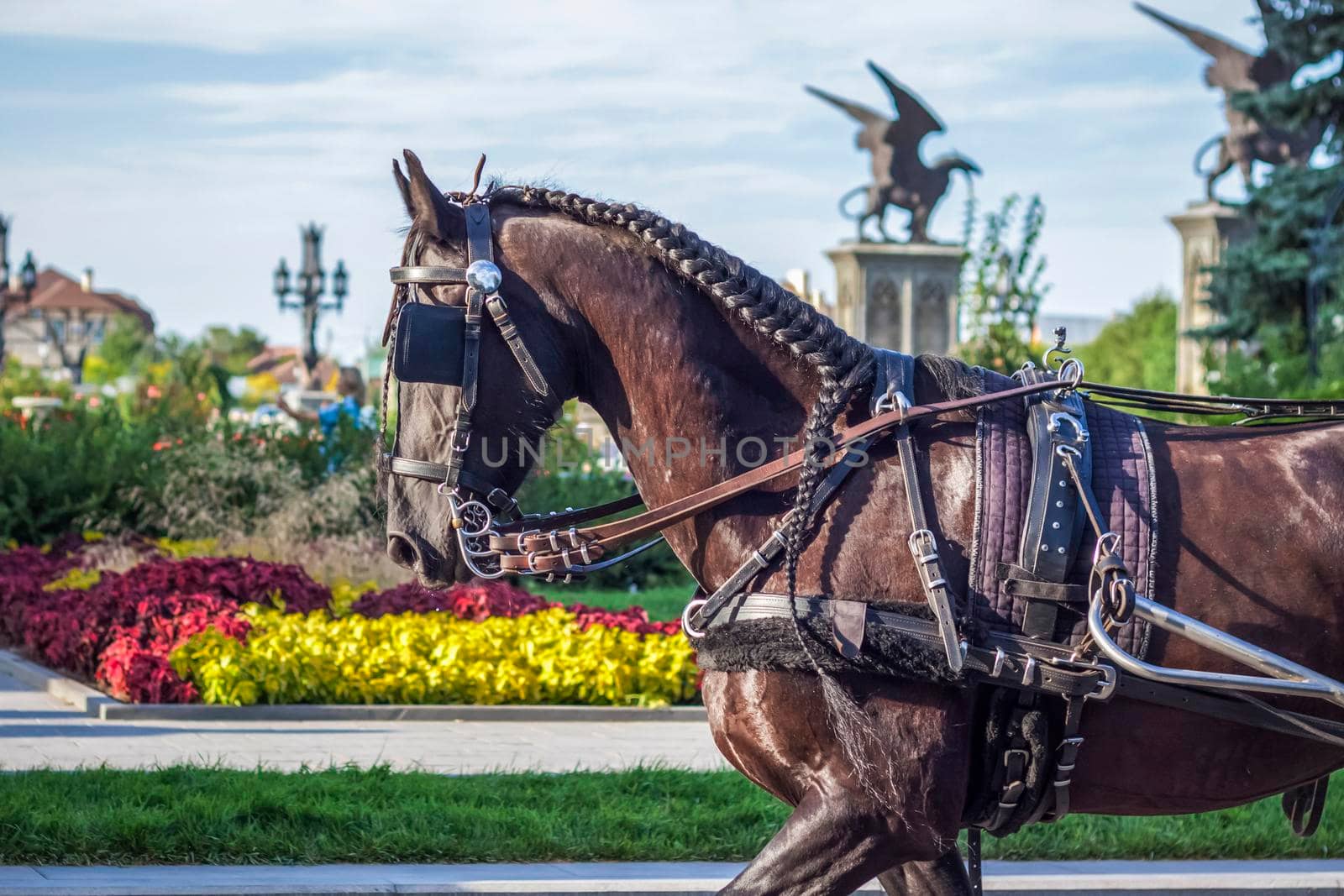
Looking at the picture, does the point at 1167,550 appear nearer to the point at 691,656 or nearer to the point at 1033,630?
the point at 1033,630

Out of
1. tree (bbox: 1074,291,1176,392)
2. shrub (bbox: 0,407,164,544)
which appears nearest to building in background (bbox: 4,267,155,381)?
tree (bbox: 1074,291,1176,392)

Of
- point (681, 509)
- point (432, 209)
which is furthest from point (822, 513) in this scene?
point (432, 209)

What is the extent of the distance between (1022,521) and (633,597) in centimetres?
1070

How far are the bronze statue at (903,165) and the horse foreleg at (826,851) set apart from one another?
71.4ft

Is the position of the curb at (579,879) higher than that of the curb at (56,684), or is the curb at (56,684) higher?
the curb at (579,879)

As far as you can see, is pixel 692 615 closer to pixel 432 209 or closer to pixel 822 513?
pixel 822 513

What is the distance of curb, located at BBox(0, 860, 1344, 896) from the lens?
501cm

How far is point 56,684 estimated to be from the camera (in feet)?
31.6

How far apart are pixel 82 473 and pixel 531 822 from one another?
1025cm

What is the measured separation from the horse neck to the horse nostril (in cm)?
58

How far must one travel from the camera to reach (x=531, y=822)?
5848mm

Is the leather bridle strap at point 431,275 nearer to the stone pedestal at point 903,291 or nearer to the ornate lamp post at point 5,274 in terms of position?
the stone pedestal at point 903,291

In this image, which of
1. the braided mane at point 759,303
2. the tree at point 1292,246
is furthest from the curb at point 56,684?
the tree at point 1292,246

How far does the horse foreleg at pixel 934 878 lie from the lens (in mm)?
3604
